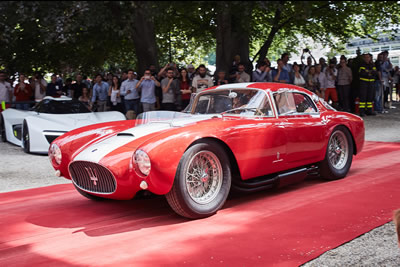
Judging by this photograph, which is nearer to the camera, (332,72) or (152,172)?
(152,172)

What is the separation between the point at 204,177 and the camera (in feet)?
15.5

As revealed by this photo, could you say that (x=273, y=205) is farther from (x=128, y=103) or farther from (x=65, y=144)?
(x=128, y=103)

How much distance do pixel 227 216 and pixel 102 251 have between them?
140 cm

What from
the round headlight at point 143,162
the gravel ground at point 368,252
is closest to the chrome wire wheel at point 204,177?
the round headlight at point 143,162

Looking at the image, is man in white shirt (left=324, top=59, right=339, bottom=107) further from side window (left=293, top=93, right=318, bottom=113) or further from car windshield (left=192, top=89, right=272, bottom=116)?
car windshield (left=192, top=89, right=272, bottom=116)

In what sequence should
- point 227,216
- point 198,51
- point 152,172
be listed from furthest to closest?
point 198,51 → point 227,216 → point 152,172

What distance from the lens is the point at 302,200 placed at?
5281 millimetres

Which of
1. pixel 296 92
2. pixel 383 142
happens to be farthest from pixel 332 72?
pixel 296 92

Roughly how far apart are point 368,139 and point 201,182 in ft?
22.2

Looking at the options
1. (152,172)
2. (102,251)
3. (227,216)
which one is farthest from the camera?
(227,216)

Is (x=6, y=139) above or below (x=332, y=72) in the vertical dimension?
below

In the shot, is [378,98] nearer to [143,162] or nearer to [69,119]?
[69,119]

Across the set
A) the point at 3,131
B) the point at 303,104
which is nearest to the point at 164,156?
the point at 303,104

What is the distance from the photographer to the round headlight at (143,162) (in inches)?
168
